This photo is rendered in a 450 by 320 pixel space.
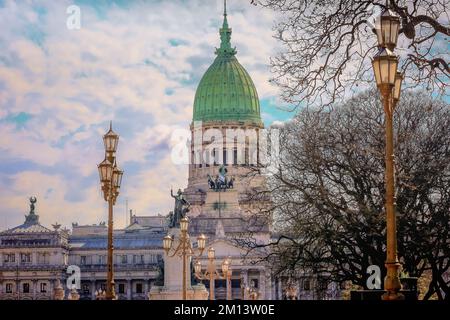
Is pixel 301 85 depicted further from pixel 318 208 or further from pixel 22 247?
pixel 22 247

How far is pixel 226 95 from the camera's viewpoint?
174750 mm

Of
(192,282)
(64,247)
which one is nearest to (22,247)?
(64,247)

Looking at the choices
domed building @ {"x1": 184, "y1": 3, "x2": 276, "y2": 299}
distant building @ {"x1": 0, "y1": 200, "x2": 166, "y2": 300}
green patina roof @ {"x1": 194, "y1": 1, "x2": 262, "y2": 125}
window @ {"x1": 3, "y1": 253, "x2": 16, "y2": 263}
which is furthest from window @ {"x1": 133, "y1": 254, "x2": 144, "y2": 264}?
green patina roof @ {"x1": 194, "y1": 1, "x2": 262, "y2": 125}

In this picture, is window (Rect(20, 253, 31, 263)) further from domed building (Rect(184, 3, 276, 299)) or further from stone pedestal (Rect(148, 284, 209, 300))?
stone pedestal (Rect(148, 284, 209, 300))

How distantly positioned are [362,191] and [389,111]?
77.9 feet

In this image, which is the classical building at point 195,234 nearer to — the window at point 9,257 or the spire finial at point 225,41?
the window at point 9,257

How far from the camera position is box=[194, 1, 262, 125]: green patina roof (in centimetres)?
17312

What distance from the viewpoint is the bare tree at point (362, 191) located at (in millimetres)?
43719

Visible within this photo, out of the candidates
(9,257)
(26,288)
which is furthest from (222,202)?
(9,257)

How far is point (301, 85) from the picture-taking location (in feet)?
98.1

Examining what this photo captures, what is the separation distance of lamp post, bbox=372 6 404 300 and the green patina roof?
490 feet

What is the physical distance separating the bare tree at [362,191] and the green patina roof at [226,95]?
400 feet
